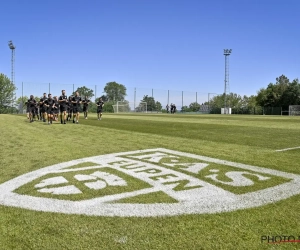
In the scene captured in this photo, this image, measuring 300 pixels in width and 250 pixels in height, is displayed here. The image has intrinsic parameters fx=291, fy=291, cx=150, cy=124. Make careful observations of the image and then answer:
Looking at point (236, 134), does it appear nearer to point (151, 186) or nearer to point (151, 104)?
point (151, 186)

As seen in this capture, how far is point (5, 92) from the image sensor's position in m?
79.8

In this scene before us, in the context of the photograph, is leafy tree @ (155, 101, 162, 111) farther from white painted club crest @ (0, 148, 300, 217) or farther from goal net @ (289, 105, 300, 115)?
white painted club crest @ (0, 148, 300, 217)

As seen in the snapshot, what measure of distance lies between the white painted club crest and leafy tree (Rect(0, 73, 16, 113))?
76.3 m

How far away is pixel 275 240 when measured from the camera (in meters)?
2.98

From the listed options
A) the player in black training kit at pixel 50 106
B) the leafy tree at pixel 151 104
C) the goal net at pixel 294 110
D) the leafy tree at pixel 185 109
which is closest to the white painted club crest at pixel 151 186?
the player in black training kit at pixel 50 106

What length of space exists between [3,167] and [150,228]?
438cm

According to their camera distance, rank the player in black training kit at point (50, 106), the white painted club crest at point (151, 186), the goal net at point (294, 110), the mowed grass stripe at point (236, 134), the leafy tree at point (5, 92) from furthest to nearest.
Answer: the leafy tree at point (5, 92) < the goal net at point (294, 110) < the player in black training kit at point (50, 106) < the mowed grass stripe at point (236, 134) < the white painted club crest at point (151, 186)

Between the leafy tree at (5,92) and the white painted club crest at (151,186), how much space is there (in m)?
76.3

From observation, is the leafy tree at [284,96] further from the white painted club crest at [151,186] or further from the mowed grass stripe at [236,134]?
the white painted club crest at [151,186]

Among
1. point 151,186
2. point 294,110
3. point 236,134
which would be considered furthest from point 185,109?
point 151,186

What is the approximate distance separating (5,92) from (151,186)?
85.3 meters

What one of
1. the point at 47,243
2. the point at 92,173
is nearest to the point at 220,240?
the point at 47,243

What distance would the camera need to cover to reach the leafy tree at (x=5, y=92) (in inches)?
3021

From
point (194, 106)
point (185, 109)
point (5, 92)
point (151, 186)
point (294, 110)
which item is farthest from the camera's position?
point (5, 92)
